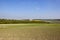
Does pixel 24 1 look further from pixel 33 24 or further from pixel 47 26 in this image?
pixel 47 26

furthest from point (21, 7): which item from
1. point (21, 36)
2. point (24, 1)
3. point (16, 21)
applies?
point (21, 36)

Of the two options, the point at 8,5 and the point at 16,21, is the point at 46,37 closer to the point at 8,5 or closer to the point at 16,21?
the point at 16,21

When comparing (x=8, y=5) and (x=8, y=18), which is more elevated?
(x=8, y=5)

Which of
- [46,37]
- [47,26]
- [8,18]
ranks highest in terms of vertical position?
[8,18]

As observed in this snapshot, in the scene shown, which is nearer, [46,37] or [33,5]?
[46,37]

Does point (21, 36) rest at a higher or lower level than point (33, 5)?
lower

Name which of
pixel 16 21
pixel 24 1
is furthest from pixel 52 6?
pixel 16 21
